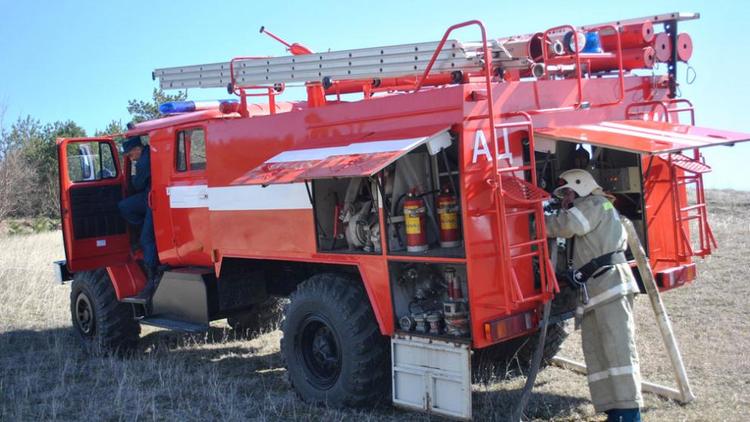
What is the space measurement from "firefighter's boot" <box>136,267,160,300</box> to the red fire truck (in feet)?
0.87

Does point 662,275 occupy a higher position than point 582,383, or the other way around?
point 662,275

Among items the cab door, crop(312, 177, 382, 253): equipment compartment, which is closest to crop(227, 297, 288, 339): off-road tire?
the cab door

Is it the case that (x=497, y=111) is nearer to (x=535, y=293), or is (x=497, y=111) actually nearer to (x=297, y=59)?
(x=535, y=293)

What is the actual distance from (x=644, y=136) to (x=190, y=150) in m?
4.29

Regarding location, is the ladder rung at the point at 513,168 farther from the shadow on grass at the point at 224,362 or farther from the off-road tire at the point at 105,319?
the off-road tire at the point at 105,319

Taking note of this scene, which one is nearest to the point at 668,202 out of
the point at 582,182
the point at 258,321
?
the point at 582,182

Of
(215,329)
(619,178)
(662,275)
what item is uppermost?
(619,178)

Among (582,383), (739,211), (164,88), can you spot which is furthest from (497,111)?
(739,211)

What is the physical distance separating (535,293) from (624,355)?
2.32ft

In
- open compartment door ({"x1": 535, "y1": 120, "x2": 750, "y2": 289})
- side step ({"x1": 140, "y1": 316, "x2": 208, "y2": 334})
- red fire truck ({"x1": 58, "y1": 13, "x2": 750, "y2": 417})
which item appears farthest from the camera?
side step ({"x1": 140, "y1": 316, "x2": 208, "y2": 334})

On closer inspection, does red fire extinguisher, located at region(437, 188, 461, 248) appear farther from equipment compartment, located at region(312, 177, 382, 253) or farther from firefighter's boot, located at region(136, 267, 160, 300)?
firefighter's boot, located at region(136, 267, 160, 300)

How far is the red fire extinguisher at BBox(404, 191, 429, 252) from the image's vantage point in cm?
525

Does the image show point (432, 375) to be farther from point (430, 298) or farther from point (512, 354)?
point (512, 354)

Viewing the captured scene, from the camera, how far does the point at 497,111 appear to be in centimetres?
507
